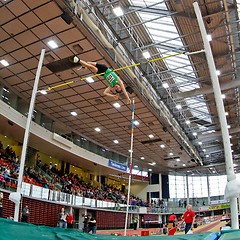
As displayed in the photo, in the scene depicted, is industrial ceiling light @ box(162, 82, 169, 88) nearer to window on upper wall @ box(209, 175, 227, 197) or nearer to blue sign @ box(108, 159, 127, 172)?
blue sign @ box(108, 159, 127, 172)

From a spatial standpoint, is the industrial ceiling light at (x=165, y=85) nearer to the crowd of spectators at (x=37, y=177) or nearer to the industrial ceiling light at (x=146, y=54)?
the industrial ceiling light at (x=146, y=54)

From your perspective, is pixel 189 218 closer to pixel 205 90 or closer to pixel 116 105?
pixel 205 90

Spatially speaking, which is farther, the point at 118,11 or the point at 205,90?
the point at 205,90

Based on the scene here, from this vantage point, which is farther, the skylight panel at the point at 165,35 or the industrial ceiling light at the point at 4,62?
the industrial ceiling light at the point at 4,62

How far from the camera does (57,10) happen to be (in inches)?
404

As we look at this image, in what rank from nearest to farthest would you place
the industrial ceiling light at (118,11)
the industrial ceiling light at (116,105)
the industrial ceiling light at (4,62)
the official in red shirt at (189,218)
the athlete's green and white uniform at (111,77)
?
the athlete's green and white uniform at (111,77) < the official in red shirt at (189,218) < the industrial ceiling light at (118,11) < the industrial ceiling light at (4,62) < the industrial ceiling light at (116,105)

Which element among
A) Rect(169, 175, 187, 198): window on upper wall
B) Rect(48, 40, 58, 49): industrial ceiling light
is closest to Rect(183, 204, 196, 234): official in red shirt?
Rect(48, 40, 58, 49): industrial ceiling light

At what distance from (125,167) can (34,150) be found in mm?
9581

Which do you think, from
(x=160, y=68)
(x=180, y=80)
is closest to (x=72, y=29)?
(x=160, y=68)

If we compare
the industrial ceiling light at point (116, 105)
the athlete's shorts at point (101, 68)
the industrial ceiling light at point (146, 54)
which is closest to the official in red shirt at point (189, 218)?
the athlete's shorts at point (101, 68)

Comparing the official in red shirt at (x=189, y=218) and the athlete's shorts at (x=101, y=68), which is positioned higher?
the athlete's shorts at (x=101, y=68)

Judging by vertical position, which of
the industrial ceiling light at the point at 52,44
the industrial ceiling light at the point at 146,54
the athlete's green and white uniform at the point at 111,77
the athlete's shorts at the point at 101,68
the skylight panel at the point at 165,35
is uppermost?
the skylight panel at the point at 165,35

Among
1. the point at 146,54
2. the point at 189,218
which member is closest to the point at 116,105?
the point at 146,54

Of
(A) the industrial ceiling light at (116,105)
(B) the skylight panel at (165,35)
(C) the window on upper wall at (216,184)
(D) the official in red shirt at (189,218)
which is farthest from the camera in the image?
(C) the window on upper wall at (216,184)
